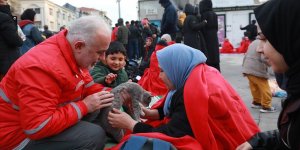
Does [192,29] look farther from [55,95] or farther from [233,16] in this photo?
[233,16]

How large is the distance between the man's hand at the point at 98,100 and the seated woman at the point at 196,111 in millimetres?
126

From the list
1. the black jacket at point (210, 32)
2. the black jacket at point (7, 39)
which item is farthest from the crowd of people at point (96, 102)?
the black jacket at point (210, 32)

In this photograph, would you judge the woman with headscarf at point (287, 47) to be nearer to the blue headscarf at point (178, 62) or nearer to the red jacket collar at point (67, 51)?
the blue headscarf at point (178, 62)

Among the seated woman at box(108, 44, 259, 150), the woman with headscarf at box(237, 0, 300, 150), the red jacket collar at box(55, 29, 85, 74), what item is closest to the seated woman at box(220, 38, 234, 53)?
the seated woman at box(108, 44, 259, 150)

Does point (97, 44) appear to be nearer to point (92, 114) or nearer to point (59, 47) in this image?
point (59, 47)

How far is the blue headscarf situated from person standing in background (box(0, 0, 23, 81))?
270 centimetres

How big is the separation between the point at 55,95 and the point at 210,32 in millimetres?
5735

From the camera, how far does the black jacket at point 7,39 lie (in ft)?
14.2

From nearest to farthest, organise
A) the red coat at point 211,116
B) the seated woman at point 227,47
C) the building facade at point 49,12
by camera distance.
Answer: the red coat at point 211,116, the seated woman at point 227,47, the building facade at point 49,12

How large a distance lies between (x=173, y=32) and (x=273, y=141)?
235 inches

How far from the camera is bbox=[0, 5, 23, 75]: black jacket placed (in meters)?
4.32

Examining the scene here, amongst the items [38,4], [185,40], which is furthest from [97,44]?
[38,4]

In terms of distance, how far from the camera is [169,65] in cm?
241

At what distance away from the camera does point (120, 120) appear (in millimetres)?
2477
